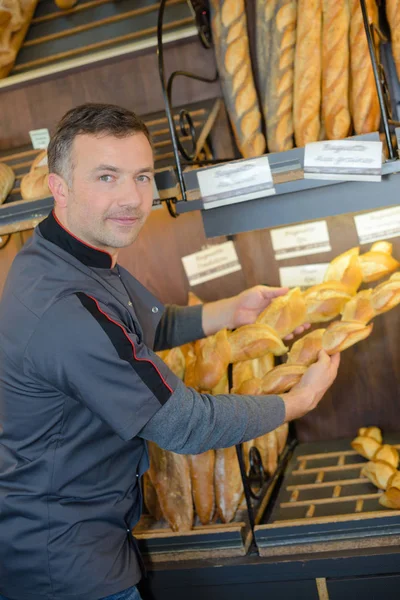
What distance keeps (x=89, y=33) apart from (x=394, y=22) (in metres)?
0.87

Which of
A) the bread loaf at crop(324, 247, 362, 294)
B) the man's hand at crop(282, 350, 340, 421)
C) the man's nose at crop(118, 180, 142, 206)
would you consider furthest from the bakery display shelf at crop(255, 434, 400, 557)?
the man's nose at crop(118, 180, 142, 206)

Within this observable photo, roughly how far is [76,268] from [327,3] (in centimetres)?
88

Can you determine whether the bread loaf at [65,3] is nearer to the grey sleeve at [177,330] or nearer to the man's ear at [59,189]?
the man's ear at [59,189]

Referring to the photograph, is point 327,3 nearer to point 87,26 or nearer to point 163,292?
point 87,26

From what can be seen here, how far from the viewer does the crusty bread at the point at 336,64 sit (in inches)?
63.7

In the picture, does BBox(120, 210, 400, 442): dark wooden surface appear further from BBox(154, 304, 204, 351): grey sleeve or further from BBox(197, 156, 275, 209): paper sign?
BBox(197, 156, 275, 209): paper sign

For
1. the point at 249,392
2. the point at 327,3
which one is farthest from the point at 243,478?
the point at 327,3

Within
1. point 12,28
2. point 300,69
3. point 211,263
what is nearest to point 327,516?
point 211,263

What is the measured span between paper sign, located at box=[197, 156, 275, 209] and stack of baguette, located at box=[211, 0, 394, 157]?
0.24 m

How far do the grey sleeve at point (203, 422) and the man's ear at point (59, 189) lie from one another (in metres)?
0.44

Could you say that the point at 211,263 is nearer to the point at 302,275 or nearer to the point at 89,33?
the point at 302,275

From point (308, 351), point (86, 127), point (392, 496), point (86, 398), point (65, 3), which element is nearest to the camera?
point (86, 398)

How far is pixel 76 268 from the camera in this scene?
53.5 inches

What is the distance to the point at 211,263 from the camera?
6.95 ft
